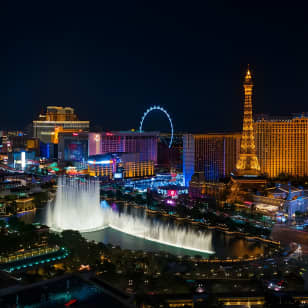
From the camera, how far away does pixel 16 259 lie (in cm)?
1859

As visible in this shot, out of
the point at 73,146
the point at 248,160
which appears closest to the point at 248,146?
the point at 248,160

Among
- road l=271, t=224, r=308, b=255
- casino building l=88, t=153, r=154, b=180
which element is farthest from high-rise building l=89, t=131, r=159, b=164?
road l=271, t=224, r=308, b=255

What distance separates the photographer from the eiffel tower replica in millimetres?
35406

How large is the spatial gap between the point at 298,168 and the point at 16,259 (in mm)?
30363

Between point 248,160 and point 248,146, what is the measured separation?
118 centimetres

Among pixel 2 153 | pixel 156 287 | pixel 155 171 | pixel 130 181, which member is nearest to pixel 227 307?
pixel 156 287

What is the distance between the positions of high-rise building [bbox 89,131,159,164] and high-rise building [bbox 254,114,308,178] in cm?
1558

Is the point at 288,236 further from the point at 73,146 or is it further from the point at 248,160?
the point at 73,146

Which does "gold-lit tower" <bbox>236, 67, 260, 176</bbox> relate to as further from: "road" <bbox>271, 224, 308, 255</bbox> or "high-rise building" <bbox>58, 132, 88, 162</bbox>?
"high-rise building" <bbox>58, 132, 88, 162</bbox>

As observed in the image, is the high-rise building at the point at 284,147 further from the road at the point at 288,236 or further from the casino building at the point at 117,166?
the road at the point at 288,236

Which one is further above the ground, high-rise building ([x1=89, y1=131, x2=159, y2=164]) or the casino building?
high-rise building ([x1=89, y1=131, x2=159, y2=164])

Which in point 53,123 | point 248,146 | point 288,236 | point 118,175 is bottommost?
point 288,236

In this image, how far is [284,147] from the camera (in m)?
42.3

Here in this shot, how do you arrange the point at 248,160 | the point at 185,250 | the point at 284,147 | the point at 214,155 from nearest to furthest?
the point at 185,250
the point at 248,160
the point at 284,147
the point at 214,155
